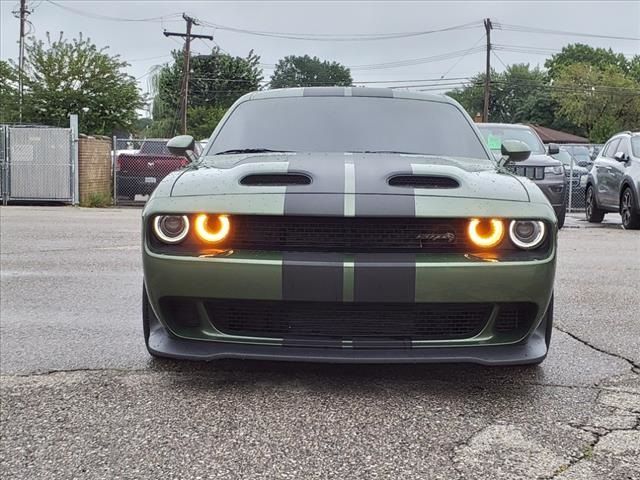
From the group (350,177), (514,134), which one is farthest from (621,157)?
(350,177)

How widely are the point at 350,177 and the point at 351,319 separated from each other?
60cm

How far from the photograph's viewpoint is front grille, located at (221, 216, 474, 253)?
282 cm

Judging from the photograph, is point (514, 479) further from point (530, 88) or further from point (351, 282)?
point (530, 88)

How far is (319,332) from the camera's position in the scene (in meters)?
2.89

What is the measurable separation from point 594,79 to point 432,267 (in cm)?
6145

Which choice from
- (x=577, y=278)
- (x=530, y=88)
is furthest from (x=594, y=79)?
(x=577, y=278)

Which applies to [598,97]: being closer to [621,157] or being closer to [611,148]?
[611,148]

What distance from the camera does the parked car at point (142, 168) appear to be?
17.4 meters

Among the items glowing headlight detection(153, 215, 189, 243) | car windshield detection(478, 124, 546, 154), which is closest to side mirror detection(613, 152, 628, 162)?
car windshield detection(478, 124, 546, 154)

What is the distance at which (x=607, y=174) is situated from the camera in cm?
1247

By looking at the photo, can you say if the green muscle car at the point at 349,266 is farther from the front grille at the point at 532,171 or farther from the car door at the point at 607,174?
the car door at the point at 607,174

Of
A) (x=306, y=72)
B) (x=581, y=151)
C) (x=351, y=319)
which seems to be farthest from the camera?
(x=306, y=72)

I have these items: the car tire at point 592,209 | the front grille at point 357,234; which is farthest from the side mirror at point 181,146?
the car tire at point 592,209

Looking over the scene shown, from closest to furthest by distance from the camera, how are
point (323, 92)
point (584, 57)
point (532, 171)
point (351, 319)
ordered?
point (351, 319) → point (323, 92) → point (532, 171) → point (584, 57)
